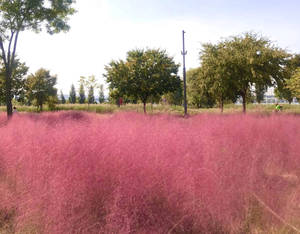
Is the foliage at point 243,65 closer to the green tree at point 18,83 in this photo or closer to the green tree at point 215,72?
the green tree at point 215,72

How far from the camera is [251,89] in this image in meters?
18.3

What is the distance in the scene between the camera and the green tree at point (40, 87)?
91.7ft

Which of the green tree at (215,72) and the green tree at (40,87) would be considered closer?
the green tree at (215,72)

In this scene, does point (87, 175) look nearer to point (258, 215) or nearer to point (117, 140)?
point (117, 140)

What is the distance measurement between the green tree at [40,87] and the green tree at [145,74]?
42.9 ft

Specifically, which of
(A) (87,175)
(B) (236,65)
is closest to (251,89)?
(B) (236,65)

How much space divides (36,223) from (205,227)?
1.92 meters

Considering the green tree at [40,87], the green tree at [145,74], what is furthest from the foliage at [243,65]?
the green tree at [40,87]

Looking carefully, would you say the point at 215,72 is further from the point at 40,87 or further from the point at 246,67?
A: the point at 40,87

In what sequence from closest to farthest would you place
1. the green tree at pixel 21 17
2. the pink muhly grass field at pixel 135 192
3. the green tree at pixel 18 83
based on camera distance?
1. the pink muhly grass field at pixel 135 192
2. the green tree at pixel 21 17
3. the green tree at pixel 18 83

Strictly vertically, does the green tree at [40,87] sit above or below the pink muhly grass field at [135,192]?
above

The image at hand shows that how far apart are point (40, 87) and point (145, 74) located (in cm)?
1611

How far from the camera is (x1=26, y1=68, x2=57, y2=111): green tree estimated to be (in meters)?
28.0

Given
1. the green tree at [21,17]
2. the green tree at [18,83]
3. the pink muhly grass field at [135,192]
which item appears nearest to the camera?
the pink muhly grass field at [135,192]
